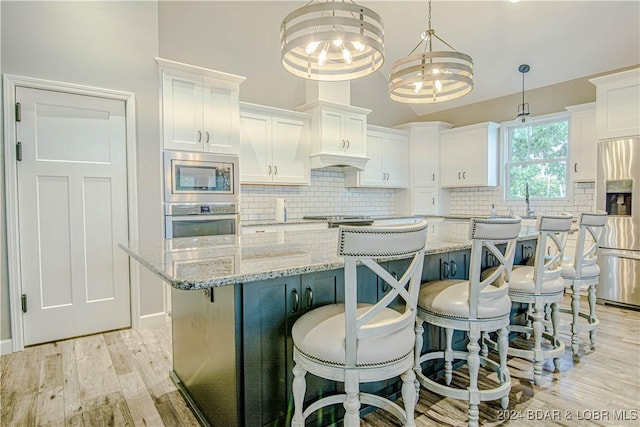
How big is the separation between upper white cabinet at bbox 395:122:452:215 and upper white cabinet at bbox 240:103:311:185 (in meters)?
2.09

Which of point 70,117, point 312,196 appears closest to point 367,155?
point 312,196

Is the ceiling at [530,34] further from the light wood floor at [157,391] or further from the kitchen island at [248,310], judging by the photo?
the kitchen island at [248,310]

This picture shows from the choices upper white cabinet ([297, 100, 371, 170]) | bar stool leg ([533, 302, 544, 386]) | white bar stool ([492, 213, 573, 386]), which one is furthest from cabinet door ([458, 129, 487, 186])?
bar stool leg ([533, 302, 544, 386])

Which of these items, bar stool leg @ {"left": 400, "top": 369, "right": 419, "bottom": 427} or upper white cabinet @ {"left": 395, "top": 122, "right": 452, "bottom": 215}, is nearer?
bar stool leg @ {"left": 400, "top": 369, "right": 419, "bottom": 427}

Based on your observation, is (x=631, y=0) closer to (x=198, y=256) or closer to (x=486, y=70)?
(x=486, y=70)

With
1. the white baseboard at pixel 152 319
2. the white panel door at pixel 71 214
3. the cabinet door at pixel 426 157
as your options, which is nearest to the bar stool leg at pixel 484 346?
the white baseboard at pixel 152 319

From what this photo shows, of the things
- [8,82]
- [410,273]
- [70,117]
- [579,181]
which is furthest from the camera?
[579,181]

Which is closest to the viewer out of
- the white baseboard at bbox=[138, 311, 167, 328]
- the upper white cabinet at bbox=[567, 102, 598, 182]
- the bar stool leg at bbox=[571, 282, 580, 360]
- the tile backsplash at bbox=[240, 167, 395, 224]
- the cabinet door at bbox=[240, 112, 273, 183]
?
the bar stool leg at bbox=[571, 282, 580, 360]

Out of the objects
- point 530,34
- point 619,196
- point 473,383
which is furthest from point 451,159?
point 473,383

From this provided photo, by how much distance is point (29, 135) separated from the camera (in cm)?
274

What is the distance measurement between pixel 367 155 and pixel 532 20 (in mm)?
2570

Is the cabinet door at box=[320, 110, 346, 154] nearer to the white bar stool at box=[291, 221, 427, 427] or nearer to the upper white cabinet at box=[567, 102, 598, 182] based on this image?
the upper white cabinet at box=[567, 102, 598, 182]

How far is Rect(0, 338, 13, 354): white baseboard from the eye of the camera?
8.80 ft

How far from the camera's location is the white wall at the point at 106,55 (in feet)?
8.87
